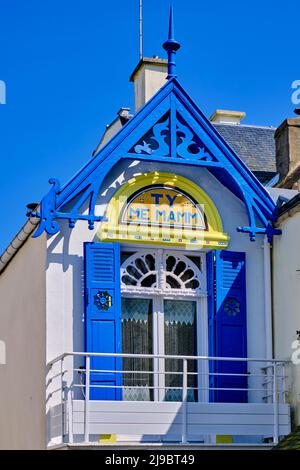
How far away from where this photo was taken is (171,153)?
1914cm

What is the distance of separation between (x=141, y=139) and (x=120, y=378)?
3.64 meters

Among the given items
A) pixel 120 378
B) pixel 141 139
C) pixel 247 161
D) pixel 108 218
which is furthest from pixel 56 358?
pixel 247 161

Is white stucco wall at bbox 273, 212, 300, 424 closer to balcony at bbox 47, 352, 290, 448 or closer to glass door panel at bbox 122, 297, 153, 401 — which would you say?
balcony at bbox 47, 352, 290, 448

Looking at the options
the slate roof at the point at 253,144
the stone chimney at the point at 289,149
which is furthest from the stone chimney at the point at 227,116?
the stone chimney at the point at 289,149

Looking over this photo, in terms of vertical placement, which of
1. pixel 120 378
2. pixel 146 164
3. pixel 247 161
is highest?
pixel 247 161

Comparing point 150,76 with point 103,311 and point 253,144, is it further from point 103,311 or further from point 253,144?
point 103,311

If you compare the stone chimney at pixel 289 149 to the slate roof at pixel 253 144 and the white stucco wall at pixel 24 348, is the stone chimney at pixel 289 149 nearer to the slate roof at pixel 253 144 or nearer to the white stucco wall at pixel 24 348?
the slate roof at pixel 253 144

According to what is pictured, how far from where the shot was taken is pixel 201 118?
63.4 ft

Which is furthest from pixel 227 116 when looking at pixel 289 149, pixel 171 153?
pixel 171 153

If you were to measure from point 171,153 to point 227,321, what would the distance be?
267cm

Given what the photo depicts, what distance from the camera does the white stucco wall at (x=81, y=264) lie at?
18.3m

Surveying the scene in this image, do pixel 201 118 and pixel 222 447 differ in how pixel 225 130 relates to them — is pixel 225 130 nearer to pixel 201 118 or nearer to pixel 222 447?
pixel 201 118

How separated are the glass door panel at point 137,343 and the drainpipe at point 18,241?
5.82 feet

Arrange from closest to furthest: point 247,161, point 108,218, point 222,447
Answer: point 222,447 < point 108,218 < point 247,161
